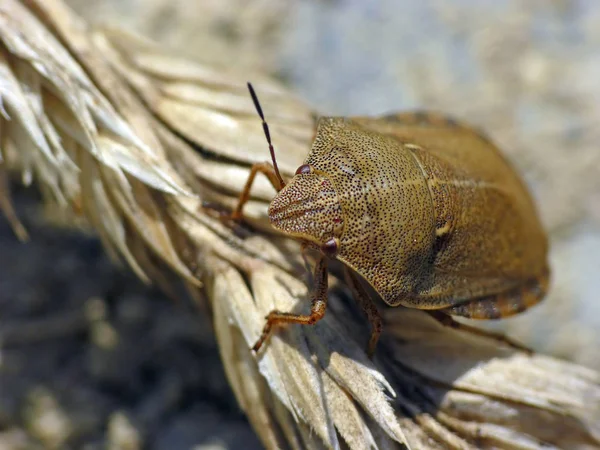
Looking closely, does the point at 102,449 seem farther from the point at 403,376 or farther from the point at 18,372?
the point at 403,376

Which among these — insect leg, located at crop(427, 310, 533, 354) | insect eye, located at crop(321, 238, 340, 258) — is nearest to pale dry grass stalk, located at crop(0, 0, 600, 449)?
insect leg, located at crop(427, 310, 533, 354)

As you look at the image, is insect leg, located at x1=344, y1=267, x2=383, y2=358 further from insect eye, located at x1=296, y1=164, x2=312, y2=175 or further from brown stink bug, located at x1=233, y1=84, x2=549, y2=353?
insect eye, located at x1=296, y1=164, x2=312, y2=175

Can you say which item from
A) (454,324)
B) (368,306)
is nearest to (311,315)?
(368,306)

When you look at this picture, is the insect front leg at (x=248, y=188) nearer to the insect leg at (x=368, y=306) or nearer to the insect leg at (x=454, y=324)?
the insect leg at (x=368, y=306)

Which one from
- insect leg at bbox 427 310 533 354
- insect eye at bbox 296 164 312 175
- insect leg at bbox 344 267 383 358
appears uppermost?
insect eye at bbox 296 164 312 175

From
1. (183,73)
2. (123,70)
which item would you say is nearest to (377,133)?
(183,73)

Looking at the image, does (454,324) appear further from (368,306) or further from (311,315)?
(311,315)

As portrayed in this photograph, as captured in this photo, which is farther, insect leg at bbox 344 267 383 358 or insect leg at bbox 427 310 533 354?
insect leg at bbox 427 310 533 354

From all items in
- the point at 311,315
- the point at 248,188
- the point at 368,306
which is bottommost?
the point at 311,315
